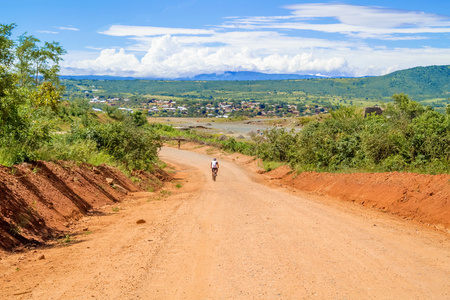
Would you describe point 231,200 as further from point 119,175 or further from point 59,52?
point 59,52

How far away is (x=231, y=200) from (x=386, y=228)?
23.3 feet

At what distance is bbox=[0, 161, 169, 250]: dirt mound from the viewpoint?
10000mm

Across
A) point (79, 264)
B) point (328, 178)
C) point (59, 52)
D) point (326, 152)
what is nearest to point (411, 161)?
point (328, 178)

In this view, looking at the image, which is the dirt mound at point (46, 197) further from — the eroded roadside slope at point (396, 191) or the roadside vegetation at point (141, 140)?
the eroded roadside slope at point (396, 191)

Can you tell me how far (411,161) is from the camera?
20406 mm

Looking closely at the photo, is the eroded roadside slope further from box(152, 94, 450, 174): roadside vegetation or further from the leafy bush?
the leafy bush

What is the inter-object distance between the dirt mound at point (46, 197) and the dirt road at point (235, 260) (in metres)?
0.67

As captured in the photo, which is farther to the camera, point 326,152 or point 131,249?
point 326,152

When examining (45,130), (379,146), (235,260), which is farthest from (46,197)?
(379,146)

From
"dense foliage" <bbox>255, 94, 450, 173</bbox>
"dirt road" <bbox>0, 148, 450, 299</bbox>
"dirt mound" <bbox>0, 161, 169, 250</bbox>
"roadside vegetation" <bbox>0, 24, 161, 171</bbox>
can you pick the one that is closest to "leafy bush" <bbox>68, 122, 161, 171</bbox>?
"roadside vegetation" <bbox>0, 24, 161, 171</bbox>

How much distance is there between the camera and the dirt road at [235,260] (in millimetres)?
6953

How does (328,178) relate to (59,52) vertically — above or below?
below

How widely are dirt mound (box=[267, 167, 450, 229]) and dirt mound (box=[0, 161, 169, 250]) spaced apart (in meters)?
10.1

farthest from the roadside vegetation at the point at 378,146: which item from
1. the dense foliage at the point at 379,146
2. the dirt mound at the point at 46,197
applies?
the dirt mound at the point at 46,197
